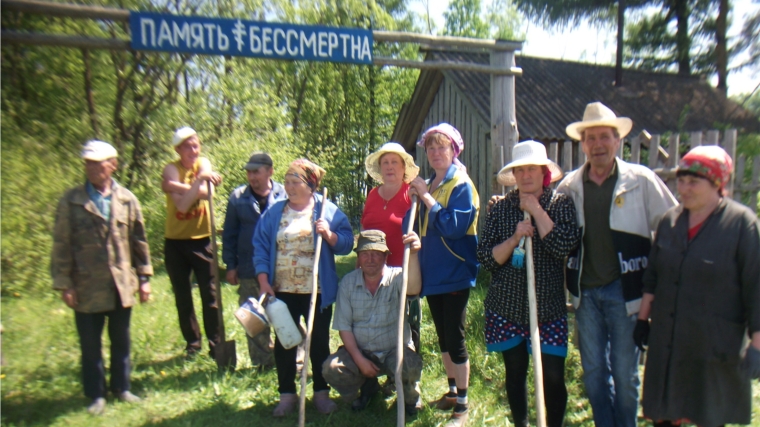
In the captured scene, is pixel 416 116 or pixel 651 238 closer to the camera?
pixel 651 238

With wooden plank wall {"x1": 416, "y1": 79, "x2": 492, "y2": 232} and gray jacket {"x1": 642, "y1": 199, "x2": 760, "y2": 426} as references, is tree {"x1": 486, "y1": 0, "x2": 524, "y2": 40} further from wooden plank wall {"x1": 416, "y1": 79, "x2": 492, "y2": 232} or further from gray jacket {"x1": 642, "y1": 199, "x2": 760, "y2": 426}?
gray jacket {"x1": 642, "y1": 199, "x2": 760, "y2": 426}

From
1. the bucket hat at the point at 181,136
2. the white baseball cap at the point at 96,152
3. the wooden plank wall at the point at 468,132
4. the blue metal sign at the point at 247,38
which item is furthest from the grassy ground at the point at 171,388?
the wooden plank wall at the point at 468,132

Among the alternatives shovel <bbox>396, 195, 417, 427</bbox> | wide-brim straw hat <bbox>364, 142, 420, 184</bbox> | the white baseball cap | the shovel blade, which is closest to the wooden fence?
wide-brim straw hat <bbox>364, 142, 420, 184</bbox>

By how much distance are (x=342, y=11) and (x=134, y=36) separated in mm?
12525

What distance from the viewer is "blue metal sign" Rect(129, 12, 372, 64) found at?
3660mm

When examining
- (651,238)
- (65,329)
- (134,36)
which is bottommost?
(65,329)

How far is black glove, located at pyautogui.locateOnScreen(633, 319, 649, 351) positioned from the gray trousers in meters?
1.42

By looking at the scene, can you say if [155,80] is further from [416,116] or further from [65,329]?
[416,116]

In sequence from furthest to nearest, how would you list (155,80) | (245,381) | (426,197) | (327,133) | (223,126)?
1. (327,133)
2. (223,126)
3. (155,80)
4. (245,381)
5. (426,197)

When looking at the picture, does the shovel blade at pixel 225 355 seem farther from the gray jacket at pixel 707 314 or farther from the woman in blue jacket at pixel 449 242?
the gray jacket at pixel 707 314

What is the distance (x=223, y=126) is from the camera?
990 cm

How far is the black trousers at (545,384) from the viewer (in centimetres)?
311

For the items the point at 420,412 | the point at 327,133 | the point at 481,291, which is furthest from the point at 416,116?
the point at 420,412

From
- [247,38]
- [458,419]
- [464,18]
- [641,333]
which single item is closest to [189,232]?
[247,38]
